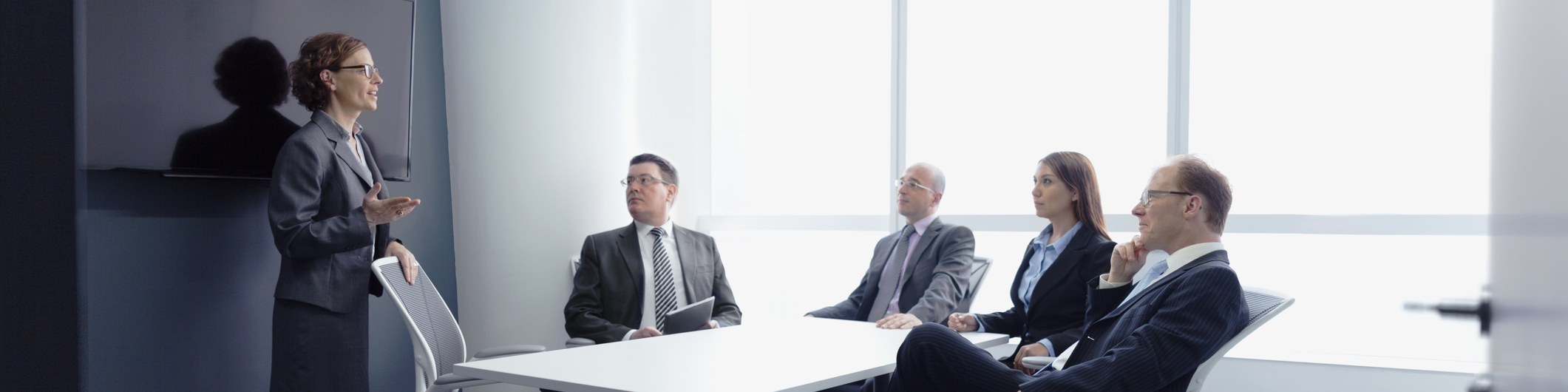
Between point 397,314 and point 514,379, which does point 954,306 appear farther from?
point 397,314

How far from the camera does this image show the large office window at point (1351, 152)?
324cm

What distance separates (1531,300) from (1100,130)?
13.2ft

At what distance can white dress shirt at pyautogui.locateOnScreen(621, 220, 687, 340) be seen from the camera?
3.57 meters

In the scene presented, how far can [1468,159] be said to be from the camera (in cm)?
322

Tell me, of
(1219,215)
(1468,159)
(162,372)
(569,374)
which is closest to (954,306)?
(1219,215)

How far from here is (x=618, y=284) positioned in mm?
3537

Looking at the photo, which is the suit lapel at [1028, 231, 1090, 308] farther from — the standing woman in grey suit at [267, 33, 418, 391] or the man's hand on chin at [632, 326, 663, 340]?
the standing woman in grey suit at [267, 33, 418, 391]

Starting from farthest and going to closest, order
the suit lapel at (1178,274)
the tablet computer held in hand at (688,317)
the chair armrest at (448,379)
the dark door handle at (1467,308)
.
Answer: the tablet computer held in hand at (688,317), the chair armrest at (448,379), the suit lapel at (1178,274), the dark door handle at (1467,308)

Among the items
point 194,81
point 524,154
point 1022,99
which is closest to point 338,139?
point 194,81

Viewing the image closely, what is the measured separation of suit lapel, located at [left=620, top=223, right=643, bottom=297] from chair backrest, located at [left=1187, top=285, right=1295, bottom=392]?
87.0 inches

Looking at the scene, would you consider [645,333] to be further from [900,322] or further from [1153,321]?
Answer: [1153,321]

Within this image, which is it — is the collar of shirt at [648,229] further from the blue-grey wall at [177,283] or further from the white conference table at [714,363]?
the blue-grey wall at [177,283]

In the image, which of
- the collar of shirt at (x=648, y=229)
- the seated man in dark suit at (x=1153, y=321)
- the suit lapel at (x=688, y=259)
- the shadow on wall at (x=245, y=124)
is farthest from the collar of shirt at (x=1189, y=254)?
the shadow on wall at (x=245, y=124)

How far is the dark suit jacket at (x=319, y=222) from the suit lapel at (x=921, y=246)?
2028mm
